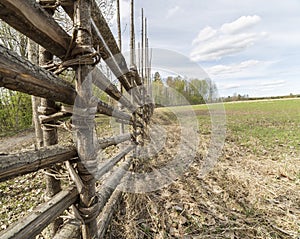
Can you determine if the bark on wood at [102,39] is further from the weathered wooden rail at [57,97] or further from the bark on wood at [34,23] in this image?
the bark on wood at [34,23]

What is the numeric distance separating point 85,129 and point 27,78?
1.62 ft

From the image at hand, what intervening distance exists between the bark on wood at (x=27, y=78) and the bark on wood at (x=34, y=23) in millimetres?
181

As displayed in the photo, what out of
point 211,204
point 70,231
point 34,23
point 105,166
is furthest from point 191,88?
point 34,23

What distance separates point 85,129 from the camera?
1.16 metres

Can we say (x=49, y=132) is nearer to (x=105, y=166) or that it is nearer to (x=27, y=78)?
(x=27, y=78)

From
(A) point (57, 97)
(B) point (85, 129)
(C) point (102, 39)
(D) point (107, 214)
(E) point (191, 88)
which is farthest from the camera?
(E) point (191, 88)

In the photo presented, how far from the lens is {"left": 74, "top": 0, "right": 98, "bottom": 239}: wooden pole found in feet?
3.48

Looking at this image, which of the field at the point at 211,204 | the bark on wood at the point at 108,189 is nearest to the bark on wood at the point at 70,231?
the bark on wood at the point at 108,189

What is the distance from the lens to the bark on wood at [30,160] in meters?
0.68

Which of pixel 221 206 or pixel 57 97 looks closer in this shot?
pixel 57 97

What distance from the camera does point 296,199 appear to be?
2533mm

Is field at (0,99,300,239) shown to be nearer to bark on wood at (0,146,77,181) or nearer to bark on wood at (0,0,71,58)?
bark on wood at (0,146,77,181)

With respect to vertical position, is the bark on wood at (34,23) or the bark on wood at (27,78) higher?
the bark on wood at (34,23)

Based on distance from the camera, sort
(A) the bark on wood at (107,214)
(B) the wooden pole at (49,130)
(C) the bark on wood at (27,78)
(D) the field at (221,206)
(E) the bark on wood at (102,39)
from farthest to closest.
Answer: (D) the field at (221,206) → (A) the bark on wood at (107,214) → (E) the bark on wood at (102,39) → (B) the wooden pole at (49,130) → (C) the bark on wood at (27,78)
